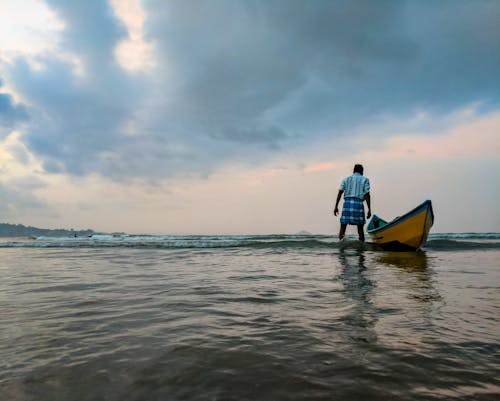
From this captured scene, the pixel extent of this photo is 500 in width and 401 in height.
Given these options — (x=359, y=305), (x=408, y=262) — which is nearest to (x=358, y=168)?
(x=408, y=262)

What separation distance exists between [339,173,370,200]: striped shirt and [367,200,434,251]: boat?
1.14 metres

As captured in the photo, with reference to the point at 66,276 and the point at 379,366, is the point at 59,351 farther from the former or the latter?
the point at 66,276

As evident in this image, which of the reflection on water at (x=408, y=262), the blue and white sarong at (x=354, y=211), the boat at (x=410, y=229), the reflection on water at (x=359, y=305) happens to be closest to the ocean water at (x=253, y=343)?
the reflection on water at (x=359, y=305)

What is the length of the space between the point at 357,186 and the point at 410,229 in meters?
1.78

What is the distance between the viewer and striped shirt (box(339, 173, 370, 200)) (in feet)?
29.4

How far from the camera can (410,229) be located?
8.07 meters

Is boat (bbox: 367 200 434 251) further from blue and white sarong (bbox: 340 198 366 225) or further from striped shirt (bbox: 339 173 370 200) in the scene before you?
striped shirt (bbox: 339 173 370 200)

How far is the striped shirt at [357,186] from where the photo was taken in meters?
8.95

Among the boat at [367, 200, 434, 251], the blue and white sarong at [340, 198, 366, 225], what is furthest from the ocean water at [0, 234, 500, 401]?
the blue and white sarong at [340, 198, 366, 225]

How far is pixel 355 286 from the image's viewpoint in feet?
10.8

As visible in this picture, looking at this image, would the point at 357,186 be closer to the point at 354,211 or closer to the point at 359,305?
the point at 354,211

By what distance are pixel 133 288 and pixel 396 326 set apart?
2546 mm

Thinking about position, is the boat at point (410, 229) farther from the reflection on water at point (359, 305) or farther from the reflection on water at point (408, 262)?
the reflection on water at point (359, 305)

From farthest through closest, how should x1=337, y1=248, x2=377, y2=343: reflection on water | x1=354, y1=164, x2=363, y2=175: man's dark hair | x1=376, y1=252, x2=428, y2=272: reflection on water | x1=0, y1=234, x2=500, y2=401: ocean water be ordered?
x1=354, y1=164, x2=363, y2=175: man's dark hair, x1=376, y1=252, x2=428, y2=272: reflection on water, x1=337, y1=248, x2=377, y2=343: reflection on water, x1=0, y1=234, x2=500, y2=401: ocean water
